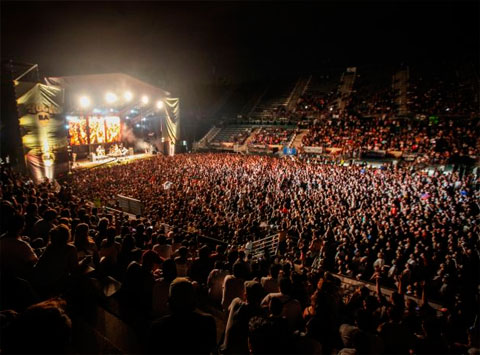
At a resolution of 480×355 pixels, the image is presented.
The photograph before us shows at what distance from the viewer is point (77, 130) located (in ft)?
68.8

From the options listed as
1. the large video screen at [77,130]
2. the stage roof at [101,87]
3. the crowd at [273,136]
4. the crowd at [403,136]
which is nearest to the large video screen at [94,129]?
the large video screen at [77,130]

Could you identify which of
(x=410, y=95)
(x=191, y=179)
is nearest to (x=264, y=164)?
(x=191, y=179)

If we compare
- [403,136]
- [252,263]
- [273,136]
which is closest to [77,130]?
[273,136]

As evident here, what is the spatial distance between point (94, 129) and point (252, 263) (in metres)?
22.2

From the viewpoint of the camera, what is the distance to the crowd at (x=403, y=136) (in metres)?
18.4

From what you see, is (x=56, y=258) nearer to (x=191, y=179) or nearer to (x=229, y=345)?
(x=229, y=345)

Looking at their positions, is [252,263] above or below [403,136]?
below

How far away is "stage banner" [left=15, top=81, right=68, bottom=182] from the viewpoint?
10547mm

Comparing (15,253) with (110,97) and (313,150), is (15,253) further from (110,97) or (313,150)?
(313,150)

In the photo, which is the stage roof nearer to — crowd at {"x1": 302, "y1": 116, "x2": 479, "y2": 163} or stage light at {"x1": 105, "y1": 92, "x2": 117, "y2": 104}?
stage light at {"x1": 105, "y1": 92, "x2": 117, "y2": 104}

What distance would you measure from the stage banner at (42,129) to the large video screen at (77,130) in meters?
9.20

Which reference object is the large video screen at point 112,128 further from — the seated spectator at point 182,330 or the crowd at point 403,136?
the seated spectator at point 182,330

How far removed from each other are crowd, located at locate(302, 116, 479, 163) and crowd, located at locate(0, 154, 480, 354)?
6141 mm

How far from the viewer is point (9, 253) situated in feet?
8.07
